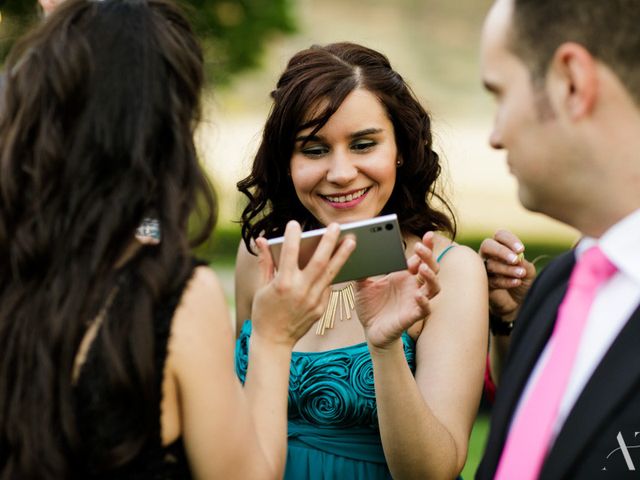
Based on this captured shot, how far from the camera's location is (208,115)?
8.22 feet

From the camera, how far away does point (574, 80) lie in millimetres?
1912

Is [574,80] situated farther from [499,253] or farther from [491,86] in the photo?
[499,253]

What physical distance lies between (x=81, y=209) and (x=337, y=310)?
167 centimetres

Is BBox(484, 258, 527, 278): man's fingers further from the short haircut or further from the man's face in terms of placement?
the short haircut

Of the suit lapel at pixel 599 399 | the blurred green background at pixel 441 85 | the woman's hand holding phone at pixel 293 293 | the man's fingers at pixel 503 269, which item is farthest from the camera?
the blurred green background at pixel 441 85

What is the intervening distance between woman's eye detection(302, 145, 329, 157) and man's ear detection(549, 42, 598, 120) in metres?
1.79

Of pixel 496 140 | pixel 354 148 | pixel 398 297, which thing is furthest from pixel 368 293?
pixel 496 140

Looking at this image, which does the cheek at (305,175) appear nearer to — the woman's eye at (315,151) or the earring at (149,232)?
the woman's eye at (315,151)

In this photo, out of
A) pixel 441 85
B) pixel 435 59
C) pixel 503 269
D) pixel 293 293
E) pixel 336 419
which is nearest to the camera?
pixel 293 293

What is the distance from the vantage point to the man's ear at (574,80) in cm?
189

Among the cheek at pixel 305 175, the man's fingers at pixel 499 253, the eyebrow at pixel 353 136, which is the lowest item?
the man's fingers at pixel 499 253

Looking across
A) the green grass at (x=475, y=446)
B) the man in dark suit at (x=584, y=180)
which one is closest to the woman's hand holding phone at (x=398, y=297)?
the man in dark suit at (x=584, y=180)

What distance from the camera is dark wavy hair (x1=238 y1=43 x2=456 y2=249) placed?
3627 millimetres

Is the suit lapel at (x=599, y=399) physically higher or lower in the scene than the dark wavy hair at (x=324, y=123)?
lower
